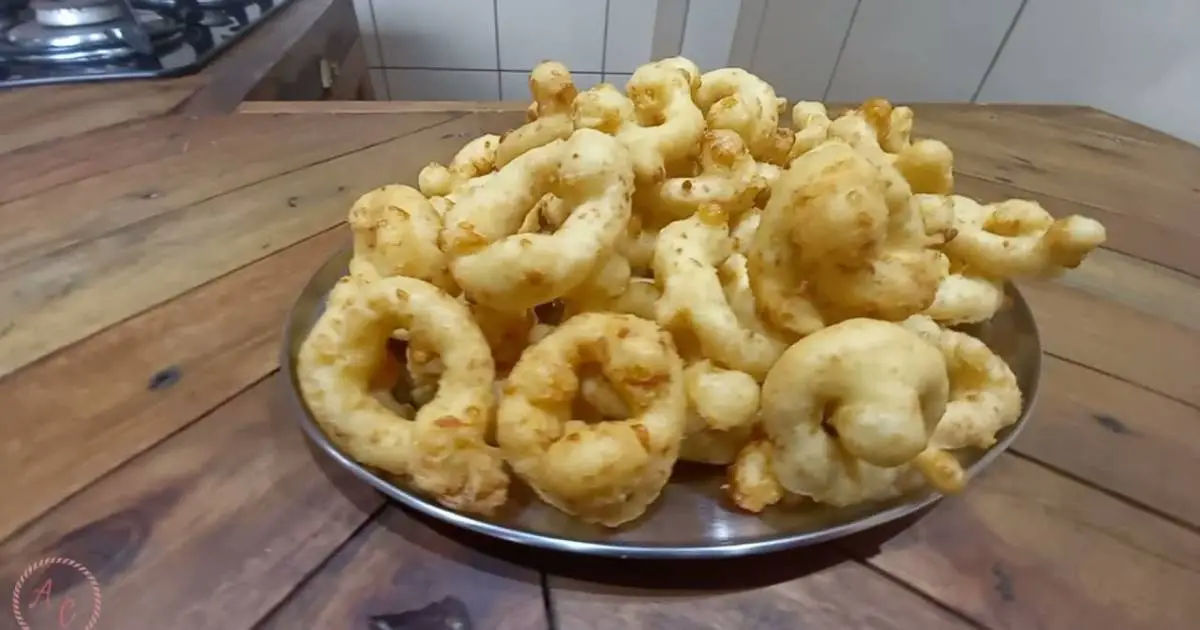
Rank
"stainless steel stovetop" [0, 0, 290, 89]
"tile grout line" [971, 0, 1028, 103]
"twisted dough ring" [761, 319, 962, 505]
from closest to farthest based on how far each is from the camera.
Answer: "twisted dough ring" [761, 319, 962, 505]
"stainless steel stovetop" [0, 0, 290, 89]
"tile grout line" [971, 0, 1028, 103]

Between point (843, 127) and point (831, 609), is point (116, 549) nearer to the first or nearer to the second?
point (831, 609)

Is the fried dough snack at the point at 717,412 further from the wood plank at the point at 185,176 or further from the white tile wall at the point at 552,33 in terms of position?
the white tile wall at the point at 552,33

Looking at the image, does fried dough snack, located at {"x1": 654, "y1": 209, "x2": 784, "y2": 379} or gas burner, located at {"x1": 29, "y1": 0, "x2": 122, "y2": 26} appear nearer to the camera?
fried dough snack, located at {"x1": 654, "y1": 209, "x2": 784, "y2": 379}

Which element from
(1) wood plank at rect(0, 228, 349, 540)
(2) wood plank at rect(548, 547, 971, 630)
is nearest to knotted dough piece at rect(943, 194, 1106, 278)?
(2) wood plank at rect(548, 547, 971, 630)

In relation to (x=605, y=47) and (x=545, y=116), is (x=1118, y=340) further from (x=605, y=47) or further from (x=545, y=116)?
(x=605, y=47)

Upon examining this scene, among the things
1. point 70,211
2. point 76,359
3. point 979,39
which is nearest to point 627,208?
point 76,359

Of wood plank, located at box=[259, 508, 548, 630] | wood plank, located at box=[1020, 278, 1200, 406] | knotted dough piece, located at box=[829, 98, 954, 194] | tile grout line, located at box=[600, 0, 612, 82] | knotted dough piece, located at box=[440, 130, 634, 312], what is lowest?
tile grout line, located at box=[600, 0, 612, 82]

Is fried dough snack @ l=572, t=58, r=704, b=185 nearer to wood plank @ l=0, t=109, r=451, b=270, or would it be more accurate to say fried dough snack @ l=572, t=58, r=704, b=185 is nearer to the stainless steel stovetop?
wood plank @ l=0, t=109, r=451, b=270
